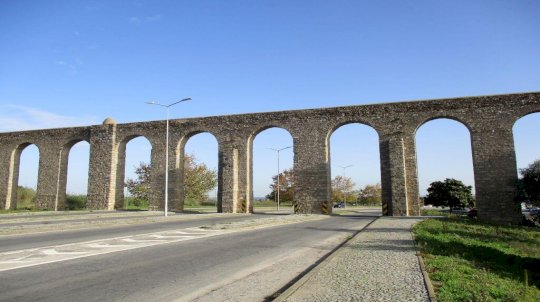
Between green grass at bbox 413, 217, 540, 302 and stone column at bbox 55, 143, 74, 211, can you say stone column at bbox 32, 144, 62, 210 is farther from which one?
green grass at bbox 413, 217, 540, 302

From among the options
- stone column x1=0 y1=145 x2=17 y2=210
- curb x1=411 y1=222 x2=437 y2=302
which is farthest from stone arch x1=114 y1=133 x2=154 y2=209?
curb x1=411 y1=222 x2=437 y2=302

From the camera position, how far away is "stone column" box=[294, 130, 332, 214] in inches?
1179

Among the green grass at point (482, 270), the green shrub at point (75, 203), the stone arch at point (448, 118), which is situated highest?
the stone arch at point (448, 118)

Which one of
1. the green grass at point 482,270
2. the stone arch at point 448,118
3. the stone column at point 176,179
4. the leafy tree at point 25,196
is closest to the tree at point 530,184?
the stone arch at point 448,118

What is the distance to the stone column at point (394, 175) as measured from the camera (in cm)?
2792

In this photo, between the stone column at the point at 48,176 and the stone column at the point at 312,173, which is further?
the stone column at the point at 48,176

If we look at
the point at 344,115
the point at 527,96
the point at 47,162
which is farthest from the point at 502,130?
the point at 47,162

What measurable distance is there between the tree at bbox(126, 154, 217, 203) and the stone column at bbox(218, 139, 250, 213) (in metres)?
23.3

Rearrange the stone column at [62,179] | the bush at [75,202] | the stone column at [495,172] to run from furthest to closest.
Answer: the bush at [75,202] → the stone column at [62,179] → the stone column at [495,172]

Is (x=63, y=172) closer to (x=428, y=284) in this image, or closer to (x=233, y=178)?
(x=233, y=178)

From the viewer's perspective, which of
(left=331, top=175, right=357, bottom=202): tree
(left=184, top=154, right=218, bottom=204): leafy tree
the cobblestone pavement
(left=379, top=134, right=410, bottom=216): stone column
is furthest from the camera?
(left=331, top=175, right=357, bottom=202): tree

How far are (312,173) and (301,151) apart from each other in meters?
1.98

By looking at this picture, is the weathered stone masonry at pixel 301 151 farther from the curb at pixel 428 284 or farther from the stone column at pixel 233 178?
the curb at pixel 428 284

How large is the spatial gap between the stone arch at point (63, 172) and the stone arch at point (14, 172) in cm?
264
